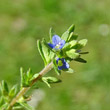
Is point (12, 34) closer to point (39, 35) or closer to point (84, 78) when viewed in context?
point (39, 35)

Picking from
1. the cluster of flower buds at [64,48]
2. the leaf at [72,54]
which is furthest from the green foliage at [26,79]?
the leaf at [72,54]

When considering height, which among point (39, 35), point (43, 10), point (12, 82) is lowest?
point (12, 82)

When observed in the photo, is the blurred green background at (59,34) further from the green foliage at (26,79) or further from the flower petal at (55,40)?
the flower petal at (55,40)

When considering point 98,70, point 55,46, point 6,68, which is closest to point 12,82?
point 6,68

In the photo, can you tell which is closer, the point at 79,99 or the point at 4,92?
the point at 4,92

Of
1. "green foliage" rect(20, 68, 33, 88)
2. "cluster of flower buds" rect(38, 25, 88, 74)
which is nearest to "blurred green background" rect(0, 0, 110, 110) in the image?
"green foliage" rect(20, 68, 33, 88)

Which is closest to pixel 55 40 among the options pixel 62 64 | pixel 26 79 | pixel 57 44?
pixel 57 44

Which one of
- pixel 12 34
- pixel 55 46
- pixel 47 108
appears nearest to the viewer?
pixel 55 46

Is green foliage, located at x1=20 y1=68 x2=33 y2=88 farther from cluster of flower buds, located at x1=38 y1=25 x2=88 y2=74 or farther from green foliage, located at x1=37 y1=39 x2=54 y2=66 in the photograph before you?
cluster of flower buds, located at x1=38 y1=25 x2=88 y2=74

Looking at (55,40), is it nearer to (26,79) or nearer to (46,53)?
(46,53)
